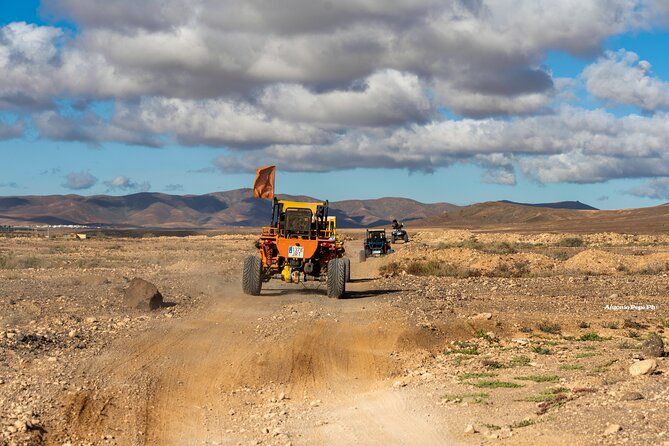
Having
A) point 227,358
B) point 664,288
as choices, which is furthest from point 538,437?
point 664,288

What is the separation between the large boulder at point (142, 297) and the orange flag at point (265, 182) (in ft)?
16.1

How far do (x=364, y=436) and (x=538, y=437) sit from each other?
198 centimetres

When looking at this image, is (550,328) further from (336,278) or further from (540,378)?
(336,278)

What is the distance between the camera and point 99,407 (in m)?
9.77

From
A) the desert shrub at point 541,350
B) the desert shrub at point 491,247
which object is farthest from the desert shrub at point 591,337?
the desert shrub at point 491,247

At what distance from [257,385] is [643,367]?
550 centimetres

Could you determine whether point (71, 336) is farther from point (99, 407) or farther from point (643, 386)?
point (643, 386)

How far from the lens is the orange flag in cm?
2178

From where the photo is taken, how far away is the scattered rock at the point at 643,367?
10281 millimetres

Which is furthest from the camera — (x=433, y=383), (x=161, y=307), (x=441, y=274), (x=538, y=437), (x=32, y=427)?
(x=441, y=274)

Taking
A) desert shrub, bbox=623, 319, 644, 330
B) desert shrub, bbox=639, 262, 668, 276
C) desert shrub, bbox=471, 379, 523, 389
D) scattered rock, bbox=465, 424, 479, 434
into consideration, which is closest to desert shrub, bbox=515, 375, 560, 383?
desert shrub, bbox=471, 379, 523, 389

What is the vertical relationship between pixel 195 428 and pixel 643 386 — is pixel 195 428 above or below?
below

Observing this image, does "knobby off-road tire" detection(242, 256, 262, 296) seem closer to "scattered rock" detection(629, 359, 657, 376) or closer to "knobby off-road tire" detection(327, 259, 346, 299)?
"knobby off-road tire" detection(327, 259, 346, 299)

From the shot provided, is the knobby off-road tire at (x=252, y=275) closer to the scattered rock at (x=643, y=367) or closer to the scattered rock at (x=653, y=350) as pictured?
the scattered rock at (x=653, y=350)
